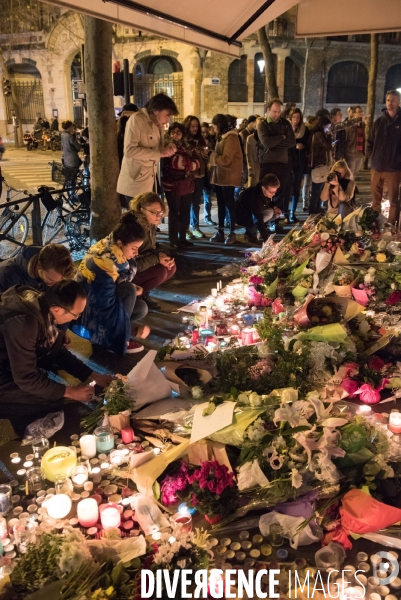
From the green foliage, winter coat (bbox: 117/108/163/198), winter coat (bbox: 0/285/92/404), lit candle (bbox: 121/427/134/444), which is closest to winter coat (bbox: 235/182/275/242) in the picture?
winter coat (bbox: 117/108/163/198)

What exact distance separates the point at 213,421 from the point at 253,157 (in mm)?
5655

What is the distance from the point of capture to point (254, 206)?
6512mm

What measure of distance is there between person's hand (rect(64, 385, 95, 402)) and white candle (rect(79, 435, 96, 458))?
0.40 metres

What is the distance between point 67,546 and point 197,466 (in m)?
0.78

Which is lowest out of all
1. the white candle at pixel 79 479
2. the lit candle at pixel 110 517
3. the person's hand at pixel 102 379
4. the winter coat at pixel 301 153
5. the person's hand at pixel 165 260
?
the white candle at pixel 79 479

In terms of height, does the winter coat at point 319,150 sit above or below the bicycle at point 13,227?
above

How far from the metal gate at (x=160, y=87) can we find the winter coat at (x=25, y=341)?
25357 millimetres

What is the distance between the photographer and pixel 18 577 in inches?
68.8

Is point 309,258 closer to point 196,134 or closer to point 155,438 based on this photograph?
point 155,438

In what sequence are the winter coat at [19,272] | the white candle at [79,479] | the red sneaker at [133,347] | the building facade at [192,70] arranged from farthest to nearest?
the building facade at [192,70] → the red sneaker at [133,347] → the winter coat at [19,272] → the white candle at [79,479]

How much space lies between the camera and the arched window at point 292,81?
2827 cm

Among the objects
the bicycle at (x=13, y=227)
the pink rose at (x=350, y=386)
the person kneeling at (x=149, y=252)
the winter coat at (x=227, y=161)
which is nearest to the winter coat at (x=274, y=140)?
the winter coat at (x=227, y=161)

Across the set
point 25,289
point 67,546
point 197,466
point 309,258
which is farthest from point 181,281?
point 67,546

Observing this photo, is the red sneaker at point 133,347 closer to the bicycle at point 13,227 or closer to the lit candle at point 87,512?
the lit candle at point 87,512
